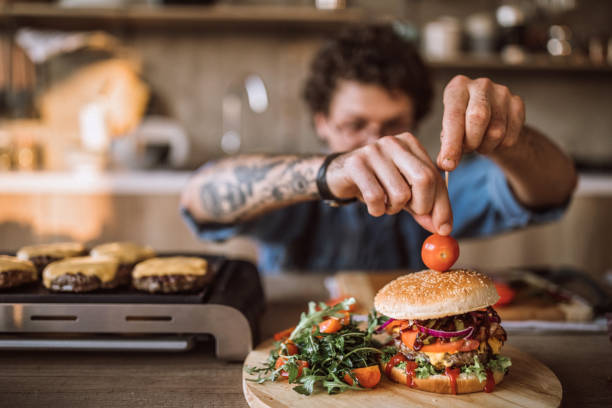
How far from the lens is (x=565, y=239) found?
11.2 ft

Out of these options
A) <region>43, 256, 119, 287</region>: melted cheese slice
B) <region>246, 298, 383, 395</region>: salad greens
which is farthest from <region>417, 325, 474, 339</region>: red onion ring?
<region>43, 256, 119, 287</region>: melted cheese slice

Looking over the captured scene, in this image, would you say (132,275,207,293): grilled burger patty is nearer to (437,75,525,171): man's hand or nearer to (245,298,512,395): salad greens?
(245,298,512,395): salad greens

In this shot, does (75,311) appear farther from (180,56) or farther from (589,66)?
(589,66)

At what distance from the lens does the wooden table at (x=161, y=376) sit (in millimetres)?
872

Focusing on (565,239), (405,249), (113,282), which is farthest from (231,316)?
(565,239)

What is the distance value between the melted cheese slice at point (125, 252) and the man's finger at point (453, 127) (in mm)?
728

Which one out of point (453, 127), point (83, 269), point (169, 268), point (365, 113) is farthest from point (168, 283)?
point (365, 113)

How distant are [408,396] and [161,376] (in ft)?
1.43

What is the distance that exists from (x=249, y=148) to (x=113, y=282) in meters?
2.94

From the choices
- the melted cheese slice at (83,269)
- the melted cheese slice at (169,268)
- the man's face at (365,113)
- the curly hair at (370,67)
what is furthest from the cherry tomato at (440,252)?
the curly hair at (370,67)

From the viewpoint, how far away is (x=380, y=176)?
1029 mm

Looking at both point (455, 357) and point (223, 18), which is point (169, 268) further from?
point (223, 18)

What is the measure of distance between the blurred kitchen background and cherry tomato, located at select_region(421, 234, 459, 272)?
7.71 feet

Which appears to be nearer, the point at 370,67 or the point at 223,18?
the point at 370,67
